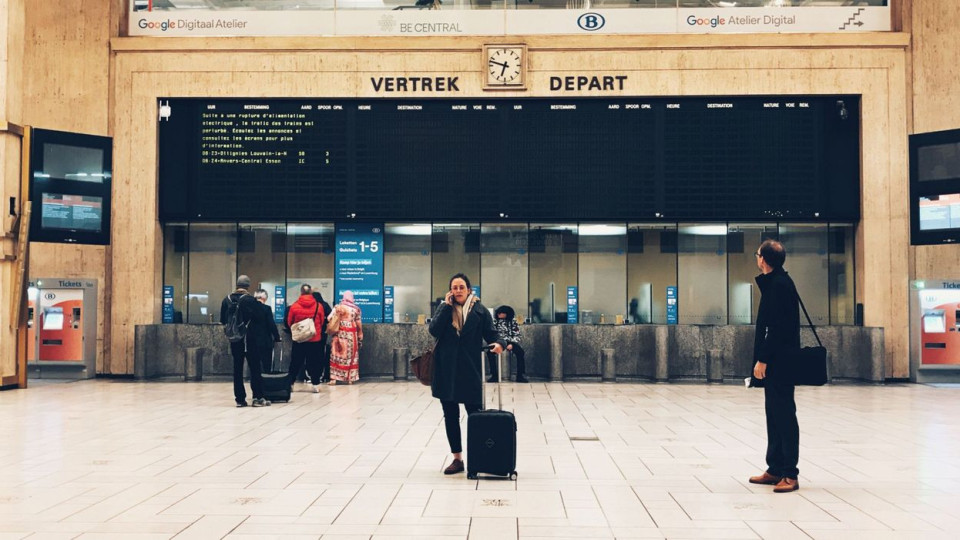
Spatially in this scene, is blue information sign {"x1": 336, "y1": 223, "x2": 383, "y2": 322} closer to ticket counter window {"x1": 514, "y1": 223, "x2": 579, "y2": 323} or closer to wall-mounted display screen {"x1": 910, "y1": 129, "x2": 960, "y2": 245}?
ticket counter window {"x1": 514, "y1": 223, "x2": 579, "y2": 323}

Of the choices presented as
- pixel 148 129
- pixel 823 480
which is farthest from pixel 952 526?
pixel 148 129

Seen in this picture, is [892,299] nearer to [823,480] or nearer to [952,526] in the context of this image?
[823,480]

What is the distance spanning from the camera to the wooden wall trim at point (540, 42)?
17234 mm

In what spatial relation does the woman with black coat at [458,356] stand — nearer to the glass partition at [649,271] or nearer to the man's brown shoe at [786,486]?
the man's brown shoe at [786,486]

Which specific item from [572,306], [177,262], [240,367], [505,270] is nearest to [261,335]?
[240,367]

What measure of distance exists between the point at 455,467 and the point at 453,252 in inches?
421

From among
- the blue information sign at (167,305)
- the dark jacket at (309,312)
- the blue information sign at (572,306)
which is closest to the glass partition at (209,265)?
the blue information sign at (167,305)

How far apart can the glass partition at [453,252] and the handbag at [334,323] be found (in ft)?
7.83

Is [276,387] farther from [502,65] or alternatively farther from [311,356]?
[502,65]

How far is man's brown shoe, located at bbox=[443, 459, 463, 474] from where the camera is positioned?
7.62 meters

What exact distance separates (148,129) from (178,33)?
1.92 metres

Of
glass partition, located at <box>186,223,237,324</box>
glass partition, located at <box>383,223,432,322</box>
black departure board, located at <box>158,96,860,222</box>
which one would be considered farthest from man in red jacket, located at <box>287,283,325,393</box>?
glass partition, located at <box>186,223,237,324</box>

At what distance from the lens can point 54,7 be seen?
693 inches

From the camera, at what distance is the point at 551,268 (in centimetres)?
1822
